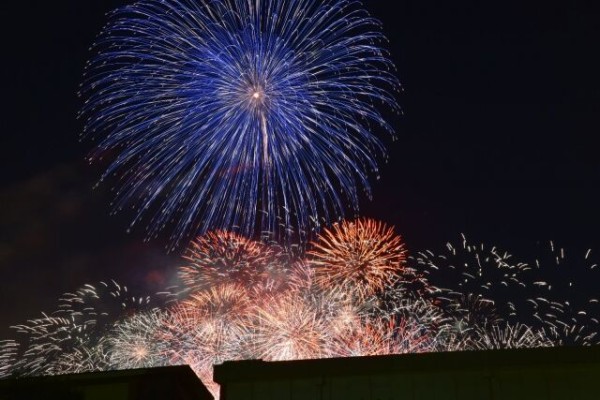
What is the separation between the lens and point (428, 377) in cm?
1478

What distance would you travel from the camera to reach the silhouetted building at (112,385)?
55.7ft

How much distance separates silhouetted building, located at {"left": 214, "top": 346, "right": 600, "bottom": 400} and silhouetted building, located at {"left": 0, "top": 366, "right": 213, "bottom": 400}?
1837 millimetres

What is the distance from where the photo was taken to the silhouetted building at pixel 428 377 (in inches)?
555

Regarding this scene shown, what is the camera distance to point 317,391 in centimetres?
1530

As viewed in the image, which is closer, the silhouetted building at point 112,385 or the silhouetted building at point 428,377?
the silhouetted building at point 428,377

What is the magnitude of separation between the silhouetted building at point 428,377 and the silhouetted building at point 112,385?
6.03 ft

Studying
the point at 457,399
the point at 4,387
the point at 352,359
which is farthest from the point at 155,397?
the point at 457,399

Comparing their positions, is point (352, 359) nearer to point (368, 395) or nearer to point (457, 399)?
point (368, 395)

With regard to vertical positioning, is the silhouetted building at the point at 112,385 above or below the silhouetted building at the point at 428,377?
above

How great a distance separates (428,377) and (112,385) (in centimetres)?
712

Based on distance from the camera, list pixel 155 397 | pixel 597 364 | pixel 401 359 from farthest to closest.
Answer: pixel 155 397 < pixel 401 359 < pixel 597 364

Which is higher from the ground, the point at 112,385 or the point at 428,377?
the point at 112,385

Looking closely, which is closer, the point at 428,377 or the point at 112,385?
the point at 428,377

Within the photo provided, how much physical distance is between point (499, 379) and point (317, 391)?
11.6 feet
